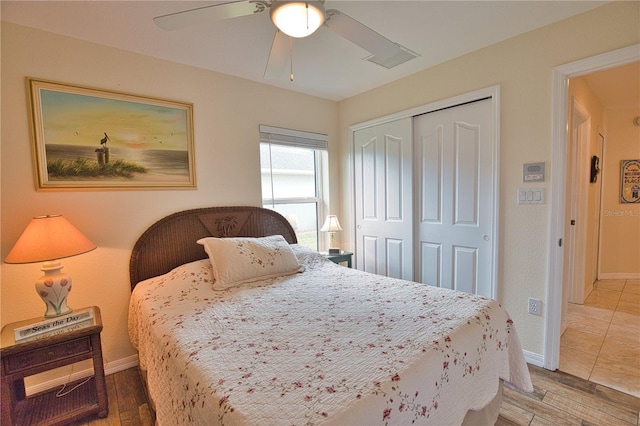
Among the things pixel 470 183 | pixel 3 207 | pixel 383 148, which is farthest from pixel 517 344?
pixel 3 207

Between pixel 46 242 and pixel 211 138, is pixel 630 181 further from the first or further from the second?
pixel 46 242

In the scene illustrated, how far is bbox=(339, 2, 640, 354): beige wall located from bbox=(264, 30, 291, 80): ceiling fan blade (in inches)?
64.1

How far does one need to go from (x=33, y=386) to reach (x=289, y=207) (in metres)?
2.41

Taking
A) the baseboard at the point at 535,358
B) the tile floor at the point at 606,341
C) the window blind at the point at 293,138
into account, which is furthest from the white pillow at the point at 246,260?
the tile floor at the point at 606,341

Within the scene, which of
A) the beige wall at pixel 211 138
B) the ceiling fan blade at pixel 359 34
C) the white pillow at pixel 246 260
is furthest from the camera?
the white pillow at pixel 246 260

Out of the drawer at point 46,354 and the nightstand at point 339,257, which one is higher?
the nightstand at point 339,257

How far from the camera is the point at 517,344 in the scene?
1.63 meters

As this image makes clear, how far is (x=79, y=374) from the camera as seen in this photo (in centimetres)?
210

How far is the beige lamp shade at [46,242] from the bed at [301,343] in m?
0.51

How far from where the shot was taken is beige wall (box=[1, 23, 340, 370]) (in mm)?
1851

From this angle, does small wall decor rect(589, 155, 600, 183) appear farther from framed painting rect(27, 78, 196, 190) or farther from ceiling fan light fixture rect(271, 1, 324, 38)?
framed painting rect(27, 78, 196, 190)

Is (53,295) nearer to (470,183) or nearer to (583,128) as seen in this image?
(470,183)

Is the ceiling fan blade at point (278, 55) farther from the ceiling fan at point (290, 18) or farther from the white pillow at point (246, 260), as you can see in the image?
the white pillow at point (246, 260)

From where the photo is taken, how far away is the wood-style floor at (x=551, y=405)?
5.36 feet
